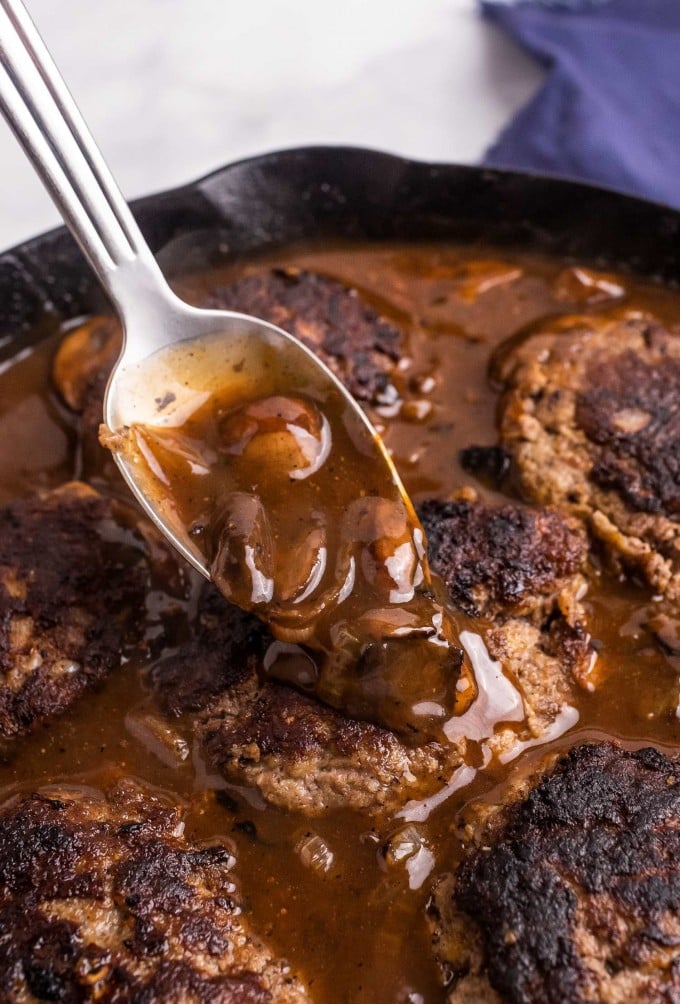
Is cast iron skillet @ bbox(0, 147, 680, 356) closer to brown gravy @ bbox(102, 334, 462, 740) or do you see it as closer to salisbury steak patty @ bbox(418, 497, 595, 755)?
brown gravy @ bbox(102, 334, 462, 740)

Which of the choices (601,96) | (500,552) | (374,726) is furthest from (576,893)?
(601,96)

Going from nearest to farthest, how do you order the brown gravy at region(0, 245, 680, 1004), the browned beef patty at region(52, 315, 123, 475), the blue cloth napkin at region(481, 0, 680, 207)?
the brown gravy at region(0, 245, 680, 1004), the browned beef patty at region(52, 315, 123, 475), the blue cloth napkin at region(481, 0, 680, 207)

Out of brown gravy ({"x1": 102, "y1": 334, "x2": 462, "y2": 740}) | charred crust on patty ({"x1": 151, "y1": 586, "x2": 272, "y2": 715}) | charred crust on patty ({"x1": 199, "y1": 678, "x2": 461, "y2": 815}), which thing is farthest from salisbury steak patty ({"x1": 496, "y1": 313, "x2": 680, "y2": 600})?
charred crust on patty ({"x1": 151, "y1": 586, "x2": 272, "y2": 715})

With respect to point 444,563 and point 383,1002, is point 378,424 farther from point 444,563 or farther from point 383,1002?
point 383,1002

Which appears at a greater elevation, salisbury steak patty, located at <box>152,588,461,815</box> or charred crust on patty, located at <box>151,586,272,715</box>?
charred crust on patty, located at <box>151,586,272,715</box>

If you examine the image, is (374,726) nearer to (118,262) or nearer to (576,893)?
(576,893)

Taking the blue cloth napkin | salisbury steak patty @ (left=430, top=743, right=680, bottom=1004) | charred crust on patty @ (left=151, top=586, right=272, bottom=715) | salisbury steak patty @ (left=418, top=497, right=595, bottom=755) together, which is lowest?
salisbury steak patty @ (left=430, top=743, right=680, bottom=1004)
